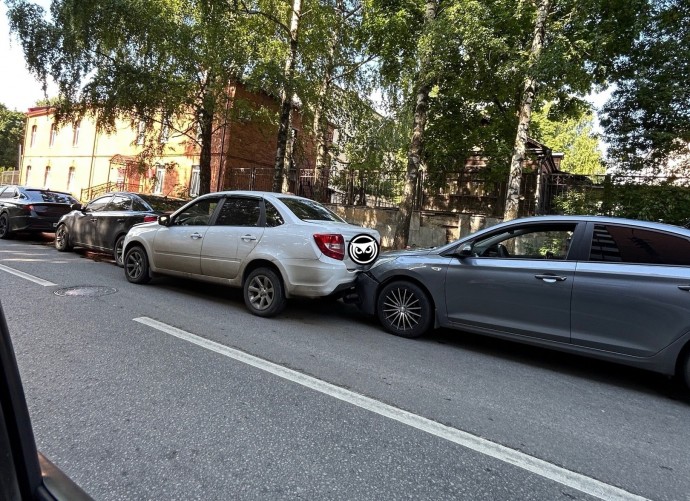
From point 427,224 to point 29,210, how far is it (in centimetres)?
1116

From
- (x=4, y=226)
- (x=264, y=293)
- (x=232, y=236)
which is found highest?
(x=232, y=236)

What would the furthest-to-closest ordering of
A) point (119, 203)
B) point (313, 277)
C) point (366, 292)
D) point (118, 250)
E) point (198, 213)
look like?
point (119, 203), point (118, 250), point (198, 213), point (366, 292), point (313, 277)

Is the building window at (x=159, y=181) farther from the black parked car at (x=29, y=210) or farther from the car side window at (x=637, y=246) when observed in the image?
the car side window at (x=637, y=246)

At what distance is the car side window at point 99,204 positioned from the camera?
1000 cm

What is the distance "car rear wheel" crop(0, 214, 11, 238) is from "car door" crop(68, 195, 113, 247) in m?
3.10

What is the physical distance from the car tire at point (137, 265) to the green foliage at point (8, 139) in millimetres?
59809

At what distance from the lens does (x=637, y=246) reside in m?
4.52

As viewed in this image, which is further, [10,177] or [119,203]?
[10,177]

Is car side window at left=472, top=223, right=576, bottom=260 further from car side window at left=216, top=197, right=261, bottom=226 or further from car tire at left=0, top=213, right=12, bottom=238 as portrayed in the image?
car tire at left=0, top=213, right=12, bottom=238

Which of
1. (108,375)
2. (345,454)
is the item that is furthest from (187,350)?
(345,454)

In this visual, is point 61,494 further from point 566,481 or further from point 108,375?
point 108,375

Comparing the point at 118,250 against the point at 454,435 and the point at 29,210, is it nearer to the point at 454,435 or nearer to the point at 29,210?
the point at 29,210

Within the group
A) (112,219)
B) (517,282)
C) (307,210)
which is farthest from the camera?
(112,219)

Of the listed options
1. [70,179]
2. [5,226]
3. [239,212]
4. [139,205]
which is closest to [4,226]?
[5,226]
